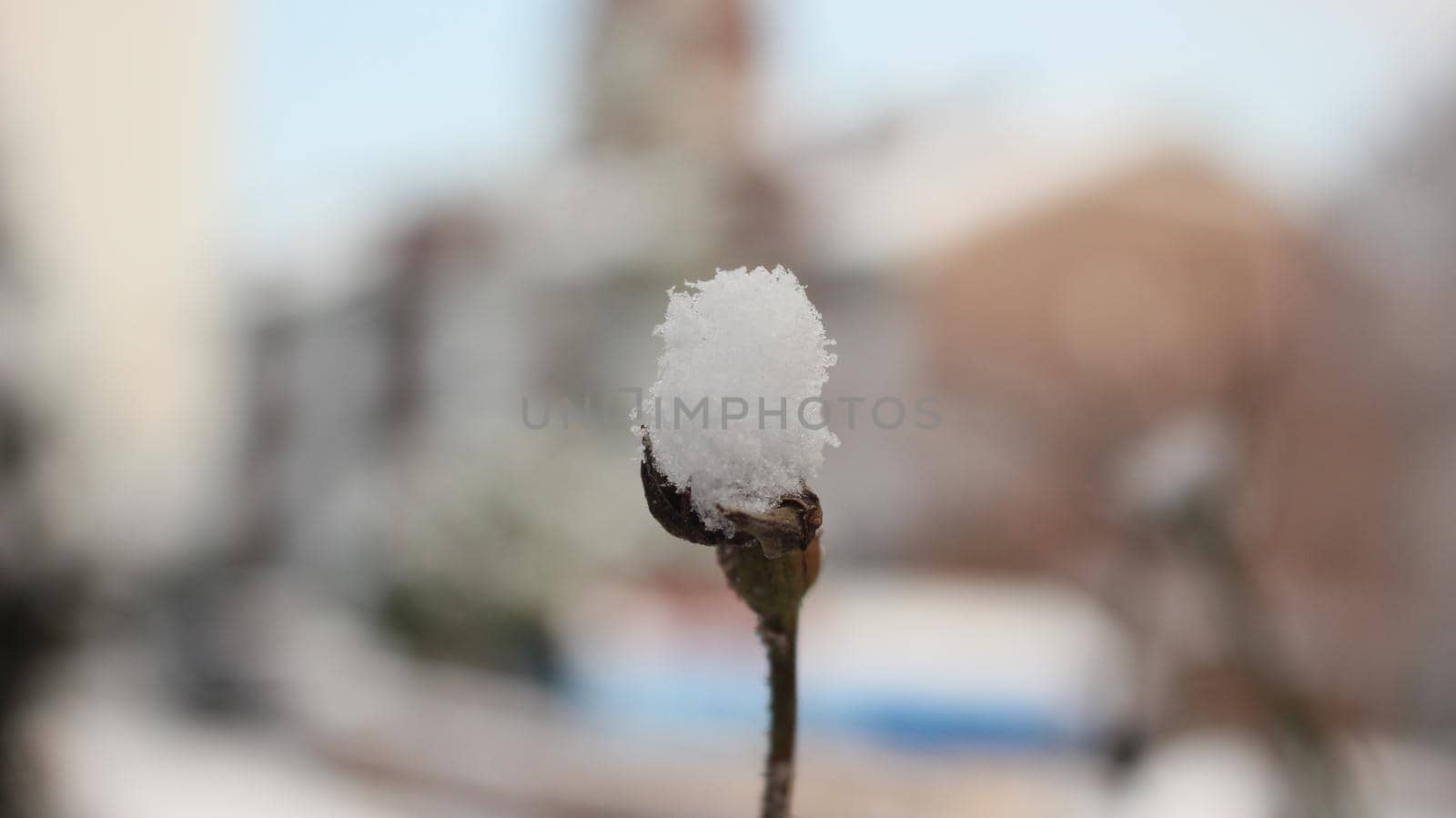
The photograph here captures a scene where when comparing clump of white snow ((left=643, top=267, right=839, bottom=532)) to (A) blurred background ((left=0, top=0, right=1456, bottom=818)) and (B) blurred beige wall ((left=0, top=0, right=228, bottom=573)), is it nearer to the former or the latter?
(A) blurred background ((left=0, top=0, right=1456, bottom=818))

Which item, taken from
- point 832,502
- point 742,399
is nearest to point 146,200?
point 832,502

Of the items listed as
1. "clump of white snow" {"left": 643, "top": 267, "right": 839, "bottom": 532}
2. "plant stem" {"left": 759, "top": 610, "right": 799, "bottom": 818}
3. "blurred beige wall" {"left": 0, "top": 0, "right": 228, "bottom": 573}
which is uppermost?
Result: "blurred beige wall" {"left": 0, "top": 0, "right": 228, "bottom": 573}

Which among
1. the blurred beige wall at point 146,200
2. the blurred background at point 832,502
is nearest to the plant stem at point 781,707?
the blurred background at point 832,502

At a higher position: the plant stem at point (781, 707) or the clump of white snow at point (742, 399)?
the clump of white snow at point (742, 399)

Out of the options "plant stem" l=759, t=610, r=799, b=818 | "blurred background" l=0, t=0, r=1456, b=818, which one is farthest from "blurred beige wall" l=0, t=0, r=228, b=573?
"plant stem" l=759, t=610, r=799, b=818

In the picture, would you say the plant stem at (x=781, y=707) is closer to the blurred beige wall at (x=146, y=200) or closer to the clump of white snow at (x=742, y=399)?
the clump of white snow at (x=742, y=399)

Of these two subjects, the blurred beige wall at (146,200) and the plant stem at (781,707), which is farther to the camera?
the blurred beige wall at (146,200)
